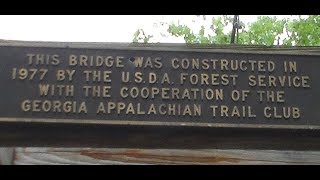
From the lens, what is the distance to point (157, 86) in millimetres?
3094

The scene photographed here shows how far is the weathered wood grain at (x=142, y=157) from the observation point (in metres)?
3.24

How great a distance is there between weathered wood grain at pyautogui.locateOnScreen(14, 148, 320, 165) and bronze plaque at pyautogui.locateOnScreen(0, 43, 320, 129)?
34 centimetres

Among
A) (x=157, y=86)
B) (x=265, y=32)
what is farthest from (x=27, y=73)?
(x=265, y=32)

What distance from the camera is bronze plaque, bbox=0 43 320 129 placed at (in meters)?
3.00

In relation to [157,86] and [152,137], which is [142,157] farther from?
[157,86]

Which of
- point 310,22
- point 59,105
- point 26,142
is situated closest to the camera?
point 59,105

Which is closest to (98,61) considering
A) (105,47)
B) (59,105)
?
(105,47)

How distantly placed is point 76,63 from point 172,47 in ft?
1.84

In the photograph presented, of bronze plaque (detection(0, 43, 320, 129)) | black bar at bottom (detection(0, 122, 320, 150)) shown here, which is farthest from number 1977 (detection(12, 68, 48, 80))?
black bar at bottom (detection(0, 122, 320, 150))

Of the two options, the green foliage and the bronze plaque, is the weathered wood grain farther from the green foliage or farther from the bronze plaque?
the green foliage

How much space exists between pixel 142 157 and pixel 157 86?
0.46 m

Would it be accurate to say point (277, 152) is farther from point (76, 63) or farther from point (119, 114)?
point (76, 63)

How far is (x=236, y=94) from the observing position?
311 centimetres

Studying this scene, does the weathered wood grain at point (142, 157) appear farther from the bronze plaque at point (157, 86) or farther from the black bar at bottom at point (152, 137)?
the bronze plaque at point (157, 86)
